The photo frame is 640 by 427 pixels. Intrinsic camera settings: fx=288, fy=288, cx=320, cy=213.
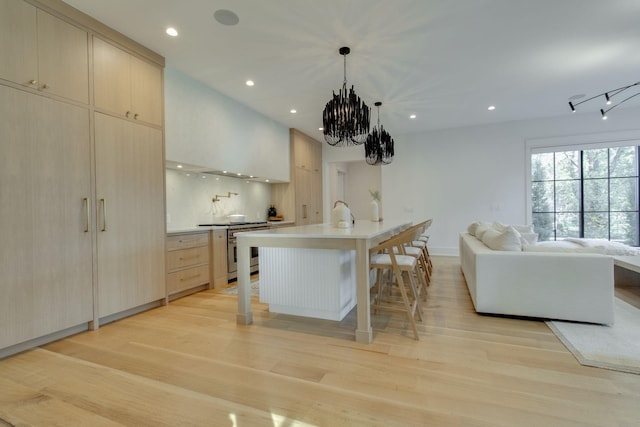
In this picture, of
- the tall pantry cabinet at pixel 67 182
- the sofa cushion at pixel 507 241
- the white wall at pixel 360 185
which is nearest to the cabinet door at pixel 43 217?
the tall pantry cabinet at pixel 67 182

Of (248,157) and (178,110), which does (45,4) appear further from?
(248,157)

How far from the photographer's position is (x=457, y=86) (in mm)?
4168

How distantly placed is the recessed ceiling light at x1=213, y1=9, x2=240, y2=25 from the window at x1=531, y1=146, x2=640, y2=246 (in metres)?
6.25

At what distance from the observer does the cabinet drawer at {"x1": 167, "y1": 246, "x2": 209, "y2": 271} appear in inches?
134

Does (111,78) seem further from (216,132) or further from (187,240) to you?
(187,240)

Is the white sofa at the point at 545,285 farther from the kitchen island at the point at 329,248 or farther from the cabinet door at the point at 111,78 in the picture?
the cabinet door at the point at 111,78

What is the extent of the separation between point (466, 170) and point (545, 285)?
4330mm

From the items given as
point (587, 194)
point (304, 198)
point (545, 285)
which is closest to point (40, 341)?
point (545, 285)

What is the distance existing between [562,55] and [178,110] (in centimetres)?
462

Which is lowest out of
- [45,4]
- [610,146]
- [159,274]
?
[159,274]

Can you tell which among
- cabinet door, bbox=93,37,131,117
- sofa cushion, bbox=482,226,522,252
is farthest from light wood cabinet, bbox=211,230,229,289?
sofa cushion, bbox=482,226,522,252

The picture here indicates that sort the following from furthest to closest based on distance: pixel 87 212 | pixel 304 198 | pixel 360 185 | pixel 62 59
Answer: pixel 360 185 < pixel 304 198 < pixel 87 212 < pixel 62 59

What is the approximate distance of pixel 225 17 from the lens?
2.61 m

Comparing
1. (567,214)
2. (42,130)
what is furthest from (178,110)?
(567,214)
